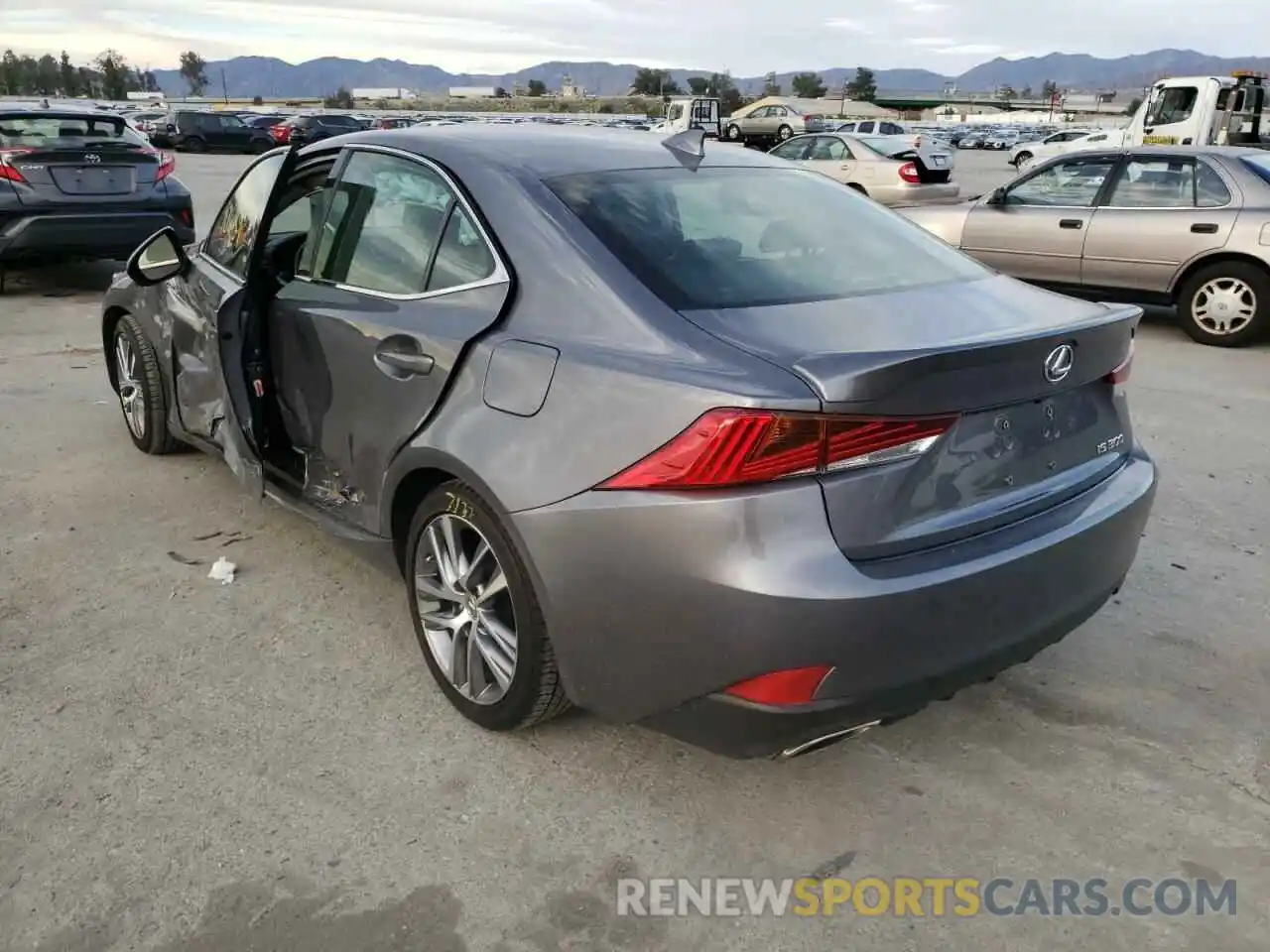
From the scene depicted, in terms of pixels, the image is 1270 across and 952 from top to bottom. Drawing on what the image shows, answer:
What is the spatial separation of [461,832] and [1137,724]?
6.36 feet

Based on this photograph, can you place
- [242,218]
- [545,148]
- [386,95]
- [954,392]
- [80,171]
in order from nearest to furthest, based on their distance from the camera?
[954,392], [545,148], [242,218], [80,171], [386,95]

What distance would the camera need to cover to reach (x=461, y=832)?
2598mm

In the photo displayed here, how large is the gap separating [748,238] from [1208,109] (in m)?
18.5

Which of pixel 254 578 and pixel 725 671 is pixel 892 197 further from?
pixel 725 671

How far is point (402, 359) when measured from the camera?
300 cm

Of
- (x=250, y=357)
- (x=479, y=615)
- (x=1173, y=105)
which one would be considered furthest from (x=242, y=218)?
(x=1173, y=105)

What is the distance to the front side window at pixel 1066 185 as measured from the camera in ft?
29.4

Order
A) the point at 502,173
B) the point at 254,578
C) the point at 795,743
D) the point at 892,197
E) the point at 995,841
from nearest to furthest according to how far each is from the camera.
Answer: the point at 795,743, the point at 995,841, the point at 502,173, the point at 254,578, the point at 892,197

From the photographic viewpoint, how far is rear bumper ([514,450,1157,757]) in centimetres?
219

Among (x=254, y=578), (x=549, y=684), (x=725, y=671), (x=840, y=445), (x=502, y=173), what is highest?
(x=502, y=173)

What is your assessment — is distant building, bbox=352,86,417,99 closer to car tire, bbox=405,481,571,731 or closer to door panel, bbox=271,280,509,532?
door panel, bbox=271,280,509,532

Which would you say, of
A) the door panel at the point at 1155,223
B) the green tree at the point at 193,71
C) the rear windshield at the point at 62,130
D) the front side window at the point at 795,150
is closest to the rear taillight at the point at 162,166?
the rear windshield at the point at 62,130

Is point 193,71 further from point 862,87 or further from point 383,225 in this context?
point 383,225

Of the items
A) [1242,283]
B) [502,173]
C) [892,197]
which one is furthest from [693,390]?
[892,197]
